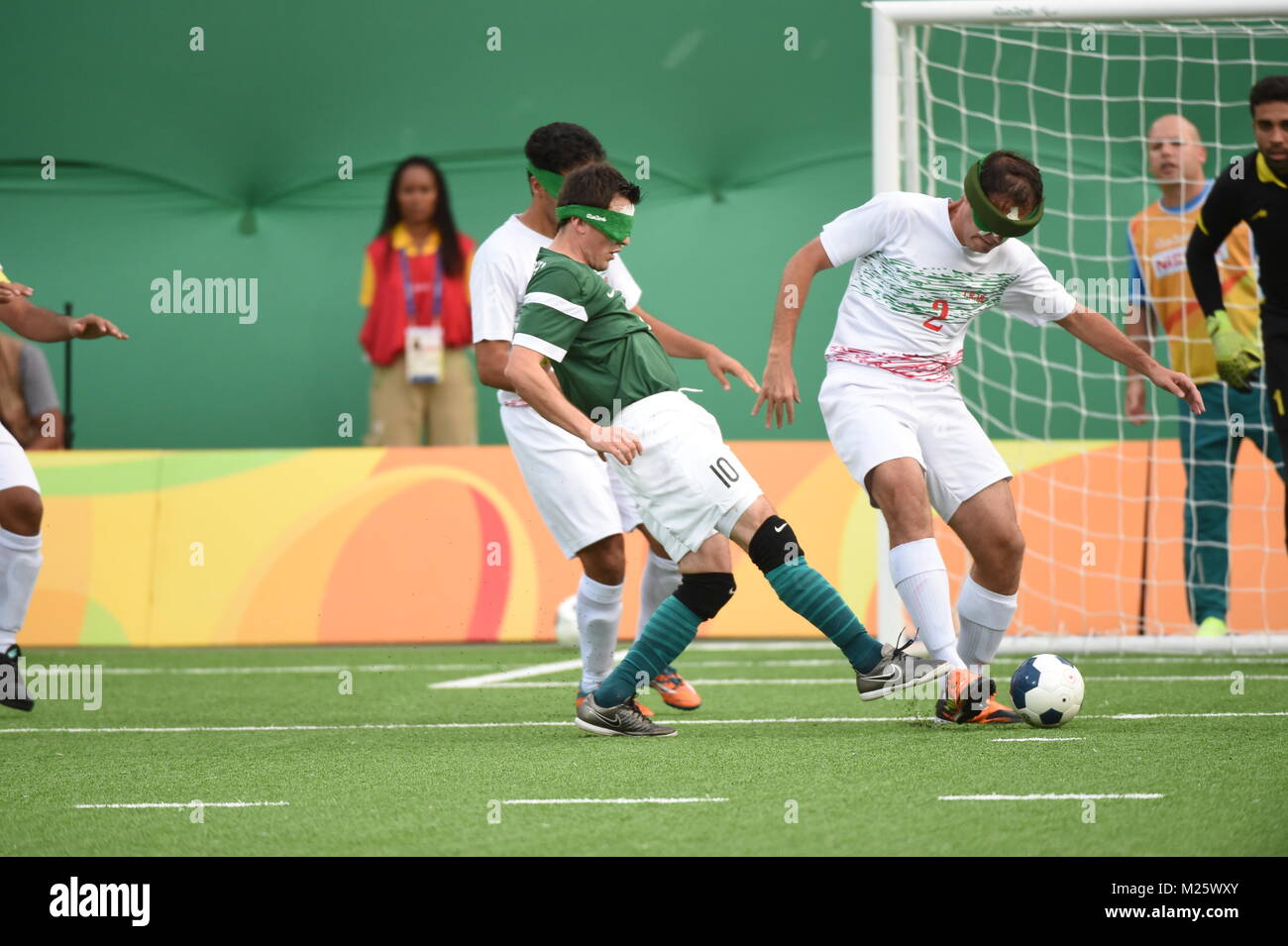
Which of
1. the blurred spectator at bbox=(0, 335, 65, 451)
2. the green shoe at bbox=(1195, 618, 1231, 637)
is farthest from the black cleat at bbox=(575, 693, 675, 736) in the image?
the blurred spectator at bbox=(0, 335, 65, 451)

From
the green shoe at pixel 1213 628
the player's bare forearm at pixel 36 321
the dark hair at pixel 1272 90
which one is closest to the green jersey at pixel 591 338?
the player's bare forearm at pixel 36 321

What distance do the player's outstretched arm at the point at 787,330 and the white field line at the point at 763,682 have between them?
179 cm

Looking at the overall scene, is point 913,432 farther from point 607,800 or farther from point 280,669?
point 280,669

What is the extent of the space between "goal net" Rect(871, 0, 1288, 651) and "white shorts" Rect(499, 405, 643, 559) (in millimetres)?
2311

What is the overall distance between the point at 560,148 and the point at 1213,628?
13.6 ft

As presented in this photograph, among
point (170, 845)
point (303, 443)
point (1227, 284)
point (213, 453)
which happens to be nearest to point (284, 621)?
point (213, 453)

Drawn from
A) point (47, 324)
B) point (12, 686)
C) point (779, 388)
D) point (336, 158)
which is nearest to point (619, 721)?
point (779, 388)

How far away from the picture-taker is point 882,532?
7762 mm

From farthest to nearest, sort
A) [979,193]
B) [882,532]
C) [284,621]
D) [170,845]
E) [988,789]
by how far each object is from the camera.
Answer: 1. [284,621]
2. [882,532]
3. [979,193]
4. [988,789]
5. [170,845]

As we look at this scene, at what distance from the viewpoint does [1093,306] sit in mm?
11289

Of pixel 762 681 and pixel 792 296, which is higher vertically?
pixel 792 296

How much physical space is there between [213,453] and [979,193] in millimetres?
5400

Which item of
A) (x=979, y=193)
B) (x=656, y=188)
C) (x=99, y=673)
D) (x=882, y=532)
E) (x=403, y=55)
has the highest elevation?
(x=403, y=55)

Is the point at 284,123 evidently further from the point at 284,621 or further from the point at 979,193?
Answer: the point at 979,193
